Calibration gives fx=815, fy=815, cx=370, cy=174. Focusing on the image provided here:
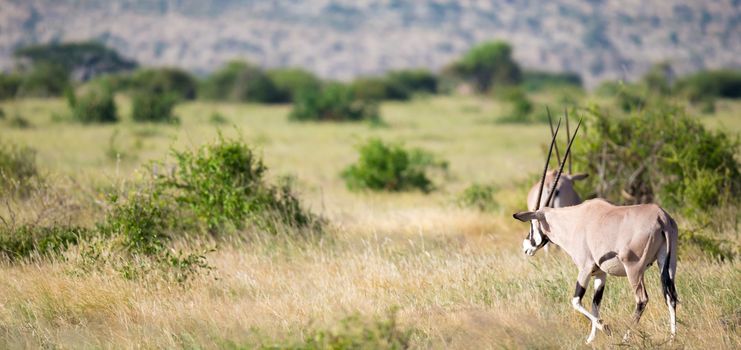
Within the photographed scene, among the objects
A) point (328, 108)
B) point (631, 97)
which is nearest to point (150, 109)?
point (328, 108)

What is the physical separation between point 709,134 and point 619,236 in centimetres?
645

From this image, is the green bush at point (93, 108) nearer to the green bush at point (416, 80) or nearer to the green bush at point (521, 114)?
the green bush at point (521, 114)

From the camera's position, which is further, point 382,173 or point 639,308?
point 382,173

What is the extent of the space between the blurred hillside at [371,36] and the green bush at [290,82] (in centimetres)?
8175

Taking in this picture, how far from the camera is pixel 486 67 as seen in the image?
85.2 m

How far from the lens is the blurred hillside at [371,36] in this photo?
522 feet

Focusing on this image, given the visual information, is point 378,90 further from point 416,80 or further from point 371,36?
point 371,36

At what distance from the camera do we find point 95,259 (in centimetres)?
780

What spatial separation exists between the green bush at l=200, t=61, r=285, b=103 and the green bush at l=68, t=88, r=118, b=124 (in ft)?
80.4

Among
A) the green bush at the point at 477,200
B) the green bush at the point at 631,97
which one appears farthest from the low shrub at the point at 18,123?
the green bush at the point at 631,97

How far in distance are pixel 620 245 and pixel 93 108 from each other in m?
29.2

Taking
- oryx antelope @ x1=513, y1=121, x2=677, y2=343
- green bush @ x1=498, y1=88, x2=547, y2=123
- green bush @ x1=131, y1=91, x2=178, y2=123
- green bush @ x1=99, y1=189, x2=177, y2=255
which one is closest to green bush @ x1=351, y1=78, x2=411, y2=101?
green bush @ x1=498, y1=88, x2=547, y2=123

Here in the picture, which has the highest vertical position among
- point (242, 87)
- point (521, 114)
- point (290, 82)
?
point (521, 114)

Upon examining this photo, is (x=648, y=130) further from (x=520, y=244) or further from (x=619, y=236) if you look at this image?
(x=619, y=236)
